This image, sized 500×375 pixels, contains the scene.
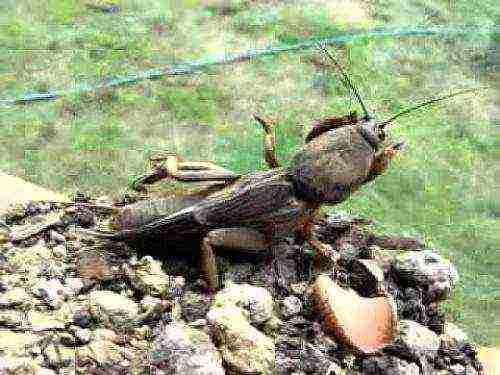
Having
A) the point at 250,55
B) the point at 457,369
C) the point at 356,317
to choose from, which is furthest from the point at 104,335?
the point at 250,55

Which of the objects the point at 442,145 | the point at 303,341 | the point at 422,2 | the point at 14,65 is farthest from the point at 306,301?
the point at 422,2

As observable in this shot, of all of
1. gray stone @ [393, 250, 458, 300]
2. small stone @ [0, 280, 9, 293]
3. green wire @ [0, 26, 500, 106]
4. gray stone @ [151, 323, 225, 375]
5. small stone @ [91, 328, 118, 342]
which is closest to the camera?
gray stone @ [151, 323, 225, 375]

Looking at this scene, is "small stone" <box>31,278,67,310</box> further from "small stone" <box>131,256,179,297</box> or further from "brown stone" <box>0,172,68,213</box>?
"brown stone" <box>0,172,68,213</box>

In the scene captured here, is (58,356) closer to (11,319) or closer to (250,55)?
(11,319)

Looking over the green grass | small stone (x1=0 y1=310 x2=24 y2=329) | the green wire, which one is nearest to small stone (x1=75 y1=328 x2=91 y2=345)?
small stone (x1=0 y1=310 x2=24 y2=329)

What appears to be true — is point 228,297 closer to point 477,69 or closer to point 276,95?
point 276,95

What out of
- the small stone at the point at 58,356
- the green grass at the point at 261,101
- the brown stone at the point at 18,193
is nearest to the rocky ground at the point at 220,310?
the small stone at the point at 58,356

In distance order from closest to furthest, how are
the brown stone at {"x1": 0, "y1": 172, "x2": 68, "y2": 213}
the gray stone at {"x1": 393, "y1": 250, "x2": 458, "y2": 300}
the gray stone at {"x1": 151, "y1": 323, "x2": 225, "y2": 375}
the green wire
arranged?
the gray stone at {"x1": 151, "y1": 323, "x2": 225, "y2": 375}, the gray stone at {"x1": 393, "y1": 250, "x2": 458, "y2": 300}, the brown stone at {"x1": 0, "y1": 172, "x2": 68, "y2": 213}, the green wire
